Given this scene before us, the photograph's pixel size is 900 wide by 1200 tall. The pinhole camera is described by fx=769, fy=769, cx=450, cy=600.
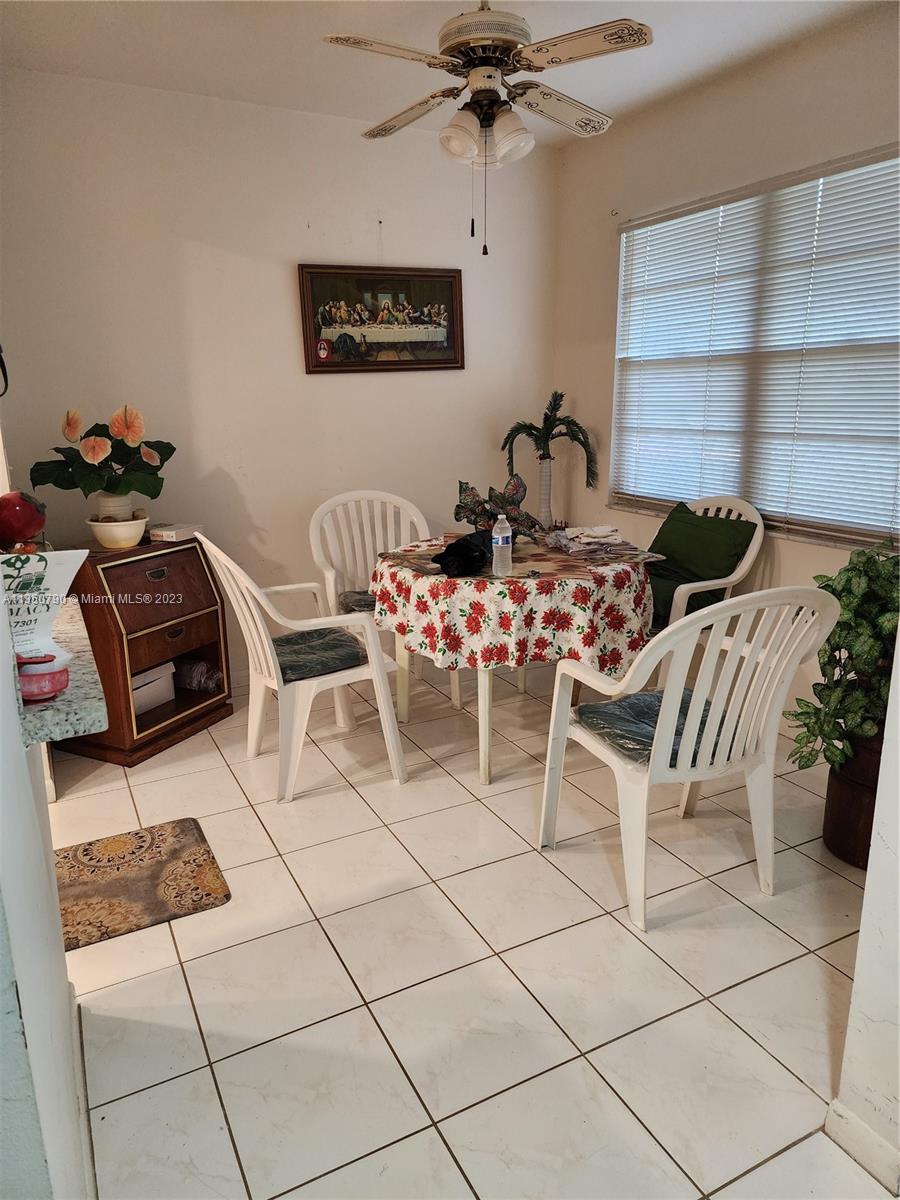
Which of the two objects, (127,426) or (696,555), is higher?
(127,426)

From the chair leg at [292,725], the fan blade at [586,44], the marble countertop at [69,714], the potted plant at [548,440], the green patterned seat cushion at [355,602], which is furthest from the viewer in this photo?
the potted plant at [548,440]

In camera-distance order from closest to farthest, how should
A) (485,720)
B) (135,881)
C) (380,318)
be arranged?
(135,881)
(485,720)
(380,318)

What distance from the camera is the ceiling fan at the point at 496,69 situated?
199 cm

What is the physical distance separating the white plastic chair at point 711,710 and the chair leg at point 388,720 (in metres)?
0.77

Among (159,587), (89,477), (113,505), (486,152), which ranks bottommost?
(159,587)

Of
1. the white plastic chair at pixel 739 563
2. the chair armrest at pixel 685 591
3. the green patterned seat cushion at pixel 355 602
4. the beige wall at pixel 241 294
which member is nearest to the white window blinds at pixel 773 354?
the white plastic chair at pixel 739 563

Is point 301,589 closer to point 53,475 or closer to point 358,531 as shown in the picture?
point 358,531

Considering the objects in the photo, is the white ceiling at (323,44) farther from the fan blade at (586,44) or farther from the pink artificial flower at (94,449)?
the pink artificial flower at (94,449)

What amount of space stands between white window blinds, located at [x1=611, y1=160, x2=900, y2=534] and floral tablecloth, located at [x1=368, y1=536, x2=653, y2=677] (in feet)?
3.03

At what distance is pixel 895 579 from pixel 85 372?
319cm

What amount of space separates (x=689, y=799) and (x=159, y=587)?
7.22 feet

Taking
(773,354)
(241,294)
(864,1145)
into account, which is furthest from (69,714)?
(773,354)

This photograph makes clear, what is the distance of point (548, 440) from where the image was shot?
423 centimetres

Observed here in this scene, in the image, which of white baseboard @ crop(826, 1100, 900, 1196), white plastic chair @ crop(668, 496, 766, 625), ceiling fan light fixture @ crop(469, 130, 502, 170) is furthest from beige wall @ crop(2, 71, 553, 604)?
white baseboard @ crop(826, 1100, 900, 1196)
